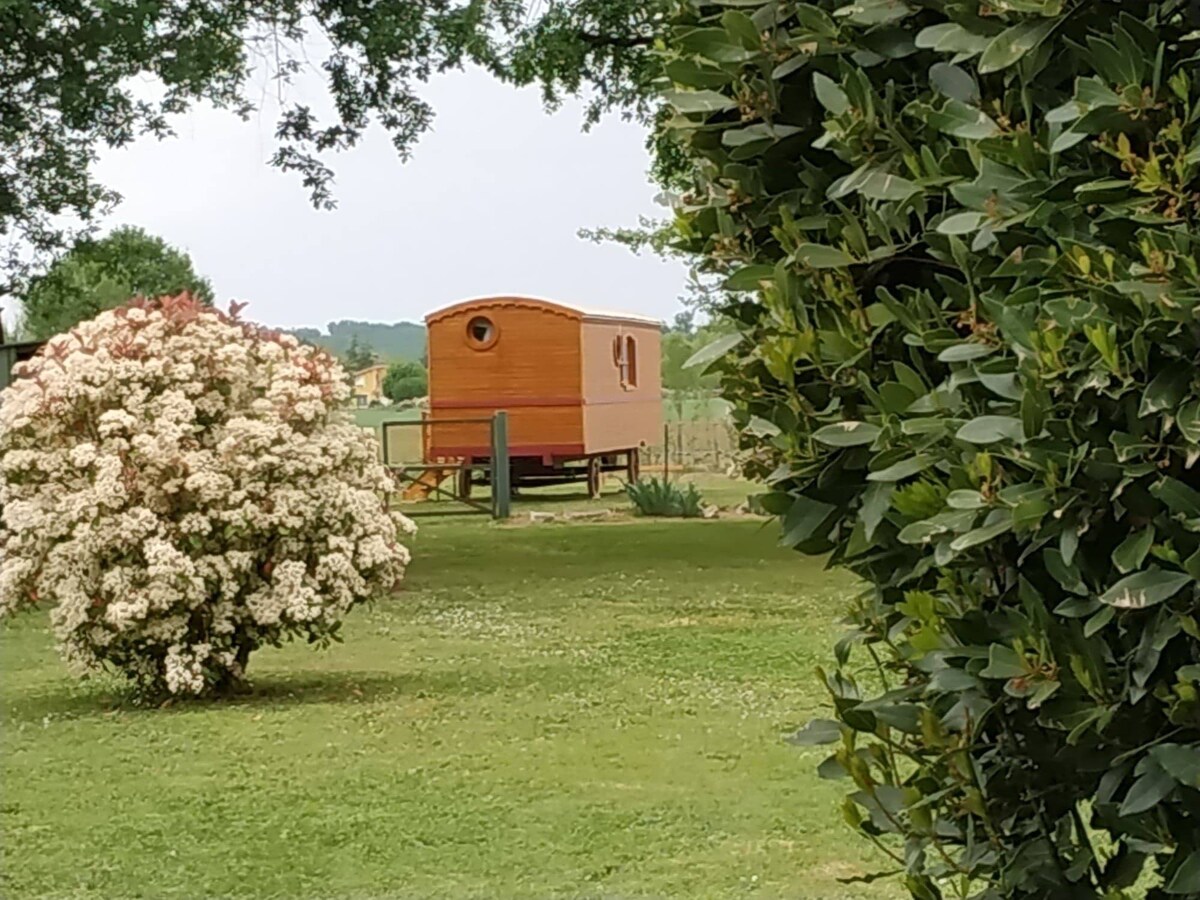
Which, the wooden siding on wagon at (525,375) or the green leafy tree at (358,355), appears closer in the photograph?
the green leafy tree at (358,355)

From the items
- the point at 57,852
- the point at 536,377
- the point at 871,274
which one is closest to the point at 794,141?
the point at 871,274

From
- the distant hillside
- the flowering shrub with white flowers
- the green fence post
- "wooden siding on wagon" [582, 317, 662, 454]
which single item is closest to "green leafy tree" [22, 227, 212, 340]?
the distant hillside

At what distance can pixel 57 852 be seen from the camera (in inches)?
96.1

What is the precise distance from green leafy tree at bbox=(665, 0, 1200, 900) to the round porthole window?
7.97 meters

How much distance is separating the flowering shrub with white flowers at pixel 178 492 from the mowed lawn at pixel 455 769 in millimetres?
211

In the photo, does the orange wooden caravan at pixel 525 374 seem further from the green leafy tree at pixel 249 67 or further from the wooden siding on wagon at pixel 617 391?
the green leafy tree at pixel 249 67

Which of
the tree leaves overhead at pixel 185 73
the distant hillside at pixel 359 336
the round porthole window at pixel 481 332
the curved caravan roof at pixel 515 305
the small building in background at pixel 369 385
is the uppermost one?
the tree leaves overhead at pixel 185 73

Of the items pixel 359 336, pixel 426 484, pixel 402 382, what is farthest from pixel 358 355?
pixel 426 484

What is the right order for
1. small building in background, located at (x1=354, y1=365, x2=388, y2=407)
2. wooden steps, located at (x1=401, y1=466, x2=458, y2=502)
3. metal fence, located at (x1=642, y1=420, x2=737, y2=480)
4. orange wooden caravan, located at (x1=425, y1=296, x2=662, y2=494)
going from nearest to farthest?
small building in background, located at (x1=354, y1=365, x2=388, y2=407) → wooden steps, located at (x1=401, y1=466, x2=458, y2=502) → orange wooden caravan, located at (x1=425, y1=296, x2=662, y2=494) → metal fence, located at (x1=642, y1=420, x2=737, y2=480)

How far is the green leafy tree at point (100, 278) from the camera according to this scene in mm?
4176

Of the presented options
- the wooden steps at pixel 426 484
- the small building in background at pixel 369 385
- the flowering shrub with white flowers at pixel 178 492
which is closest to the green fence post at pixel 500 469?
the wooden steps at pixel 426 484

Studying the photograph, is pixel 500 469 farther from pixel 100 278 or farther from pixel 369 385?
pixel 100 278

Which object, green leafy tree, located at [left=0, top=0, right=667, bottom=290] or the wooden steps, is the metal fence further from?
green leafy tree, located at [left=0, top=0, right=667, bottom=290]

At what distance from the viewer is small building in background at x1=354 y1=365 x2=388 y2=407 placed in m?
3.87
